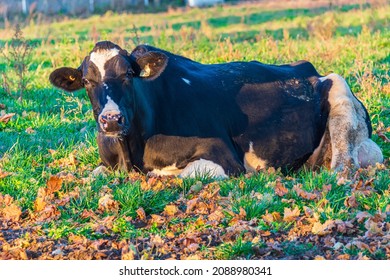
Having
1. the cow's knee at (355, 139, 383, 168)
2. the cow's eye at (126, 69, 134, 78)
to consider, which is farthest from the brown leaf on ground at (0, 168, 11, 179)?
the cow's knee at (355, 139, 383, 168)

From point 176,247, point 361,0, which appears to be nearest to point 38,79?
point 176,247

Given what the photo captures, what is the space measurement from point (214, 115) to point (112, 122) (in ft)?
5.36

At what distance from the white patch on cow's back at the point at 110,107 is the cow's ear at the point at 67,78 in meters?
0.78

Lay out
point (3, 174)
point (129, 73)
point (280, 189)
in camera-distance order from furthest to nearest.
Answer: point (3, 174), point (129, 73), point (280, 189)

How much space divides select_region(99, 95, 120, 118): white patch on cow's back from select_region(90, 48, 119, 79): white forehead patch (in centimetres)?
33

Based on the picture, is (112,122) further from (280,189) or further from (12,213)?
(280,189)

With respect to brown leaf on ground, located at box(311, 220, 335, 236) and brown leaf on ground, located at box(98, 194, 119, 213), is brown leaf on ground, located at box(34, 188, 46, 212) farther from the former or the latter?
brown leaf on ground, located at box(311, 220, 335, 236)

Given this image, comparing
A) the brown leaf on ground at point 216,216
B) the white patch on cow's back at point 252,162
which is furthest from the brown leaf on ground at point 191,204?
the white patch on cow's back at point 252,162

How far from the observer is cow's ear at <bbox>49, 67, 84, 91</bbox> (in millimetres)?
8680

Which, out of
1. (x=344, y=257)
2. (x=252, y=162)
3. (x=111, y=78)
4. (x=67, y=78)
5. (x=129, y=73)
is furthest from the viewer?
(x=252, y=162)

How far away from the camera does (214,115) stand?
919 cm

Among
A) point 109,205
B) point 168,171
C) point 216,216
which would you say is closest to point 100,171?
point 168,171
